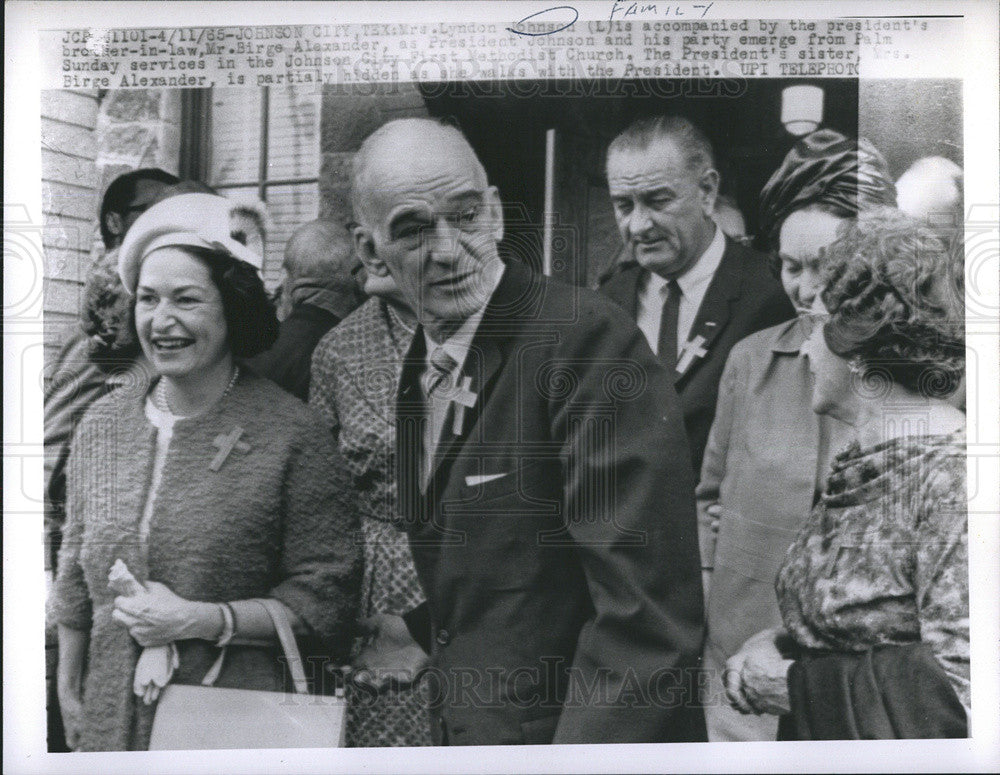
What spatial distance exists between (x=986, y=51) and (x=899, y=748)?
2658 mm

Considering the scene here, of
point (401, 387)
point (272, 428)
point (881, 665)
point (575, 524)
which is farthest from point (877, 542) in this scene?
point (272, 428)

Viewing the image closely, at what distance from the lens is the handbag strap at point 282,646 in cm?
379

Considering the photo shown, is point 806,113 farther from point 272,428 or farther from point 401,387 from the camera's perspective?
point 272,428

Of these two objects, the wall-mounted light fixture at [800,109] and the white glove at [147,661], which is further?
the wall-mounted light fixture at [800,109]

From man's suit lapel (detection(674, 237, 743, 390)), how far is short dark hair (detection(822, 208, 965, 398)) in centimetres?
34

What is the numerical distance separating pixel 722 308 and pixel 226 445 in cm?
191

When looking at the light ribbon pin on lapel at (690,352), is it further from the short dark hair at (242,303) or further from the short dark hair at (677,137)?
the short dark hair at (242,303)

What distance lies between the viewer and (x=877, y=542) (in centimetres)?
382

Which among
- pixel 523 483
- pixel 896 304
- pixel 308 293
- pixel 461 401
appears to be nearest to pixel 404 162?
pixel 308 293

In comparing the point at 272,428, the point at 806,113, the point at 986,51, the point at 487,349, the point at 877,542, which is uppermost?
the point at 986,51

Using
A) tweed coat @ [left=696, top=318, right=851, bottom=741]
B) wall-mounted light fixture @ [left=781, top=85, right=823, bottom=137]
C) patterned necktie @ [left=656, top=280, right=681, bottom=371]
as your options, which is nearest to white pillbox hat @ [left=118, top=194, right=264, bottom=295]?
patterned necktie @ [left=656, top=280, right=681, bottom=371]

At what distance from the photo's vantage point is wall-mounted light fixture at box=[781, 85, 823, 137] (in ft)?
12.8

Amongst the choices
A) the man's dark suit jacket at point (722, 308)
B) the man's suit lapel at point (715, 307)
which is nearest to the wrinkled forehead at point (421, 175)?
the man's dark suit jacket at point (722, 308)

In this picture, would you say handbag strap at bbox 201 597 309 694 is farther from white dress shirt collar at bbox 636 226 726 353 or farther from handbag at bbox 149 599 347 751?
white dress shirt collar at bbox 636 226 726 353
